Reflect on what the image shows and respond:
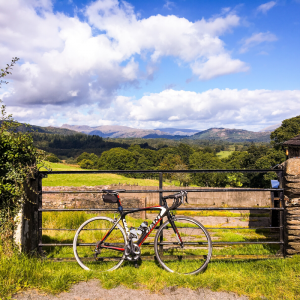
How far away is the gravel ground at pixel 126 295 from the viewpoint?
2.91 m

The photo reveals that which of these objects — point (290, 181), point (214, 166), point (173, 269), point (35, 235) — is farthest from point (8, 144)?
point (214, 166)

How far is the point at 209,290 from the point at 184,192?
125 centimetres

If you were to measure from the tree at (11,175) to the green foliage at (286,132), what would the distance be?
4528 cm

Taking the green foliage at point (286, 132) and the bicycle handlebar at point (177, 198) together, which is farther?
the green foliage at point (286, 132)

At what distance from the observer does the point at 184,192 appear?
12.0 feet

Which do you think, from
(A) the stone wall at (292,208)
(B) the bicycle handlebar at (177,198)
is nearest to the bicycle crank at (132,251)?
(B) the bicycle handlebar at (177,198)

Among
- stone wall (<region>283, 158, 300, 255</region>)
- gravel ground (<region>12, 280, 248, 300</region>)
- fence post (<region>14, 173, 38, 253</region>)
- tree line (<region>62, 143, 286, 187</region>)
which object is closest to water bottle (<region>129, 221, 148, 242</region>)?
gravel ground (<region>12, 280, 248, 300</region>)

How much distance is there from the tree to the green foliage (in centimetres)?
4528

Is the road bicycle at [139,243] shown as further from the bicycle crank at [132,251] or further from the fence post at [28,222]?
the fence post at [28,222]

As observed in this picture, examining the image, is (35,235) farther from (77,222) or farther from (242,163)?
(242,163)

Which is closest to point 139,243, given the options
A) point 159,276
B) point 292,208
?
point 159,276

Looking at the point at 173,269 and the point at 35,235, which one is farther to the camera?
the point at 35,235

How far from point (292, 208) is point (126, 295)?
272 cm

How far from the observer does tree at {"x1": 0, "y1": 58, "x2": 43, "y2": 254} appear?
3582 millimetres
